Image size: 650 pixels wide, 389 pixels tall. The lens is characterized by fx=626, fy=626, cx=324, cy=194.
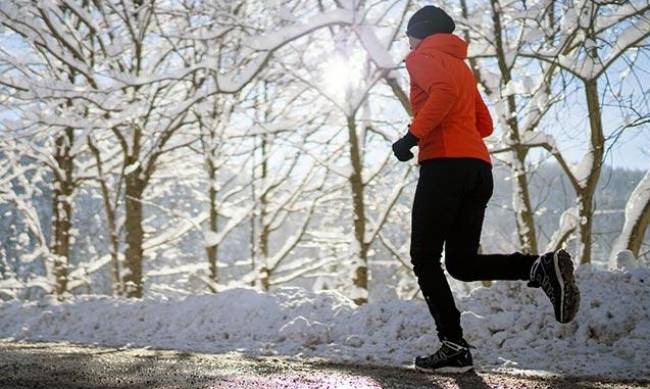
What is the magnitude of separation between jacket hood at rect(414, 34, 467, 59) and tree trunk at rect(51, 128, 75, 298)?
12738mm

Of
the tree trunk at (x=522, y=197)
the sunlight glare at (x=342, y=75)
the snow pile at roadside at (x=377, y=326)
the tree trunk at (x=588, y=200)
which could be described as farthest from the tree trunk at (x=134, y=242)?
the tree trunk at (x=588, y=200)

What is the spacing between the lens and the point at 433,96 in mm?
3336

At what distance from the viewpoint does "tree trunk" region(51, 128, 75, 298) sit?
1469cm

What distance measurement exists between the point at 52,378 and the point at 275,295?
3630 millimetres

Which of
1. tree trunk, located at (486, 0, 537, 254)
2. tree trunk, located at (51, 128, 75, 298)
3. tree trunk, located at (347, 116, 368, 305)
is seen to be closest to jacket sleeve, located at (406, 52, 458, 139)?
tree trunk, located at (486, 0, 537, 254)

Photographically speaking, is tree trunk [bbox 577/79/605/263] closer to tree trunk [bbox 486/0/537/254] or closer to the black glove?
tree trunk [bbox 486/0/537/254]

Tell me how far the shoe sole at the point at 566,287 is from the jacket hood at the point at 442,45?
1251 mm

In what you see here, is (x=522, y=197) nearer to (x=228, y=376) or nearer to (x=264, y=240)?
(x=228, y=376)

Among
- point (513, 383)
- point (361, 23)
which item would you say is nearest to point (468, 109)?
point (513, 383)

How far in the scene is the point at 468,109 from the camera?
3.53 meters

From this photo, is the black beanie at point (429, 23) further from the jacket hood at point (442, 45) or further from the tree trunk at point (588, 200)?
the tree trunk at point (588, 200)

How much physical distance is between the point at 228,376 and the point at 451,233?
143 centimetres

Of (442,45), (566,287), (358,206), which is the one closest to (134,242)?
(358,206)

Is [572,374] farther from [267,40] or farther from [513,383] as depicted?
[267,40]
